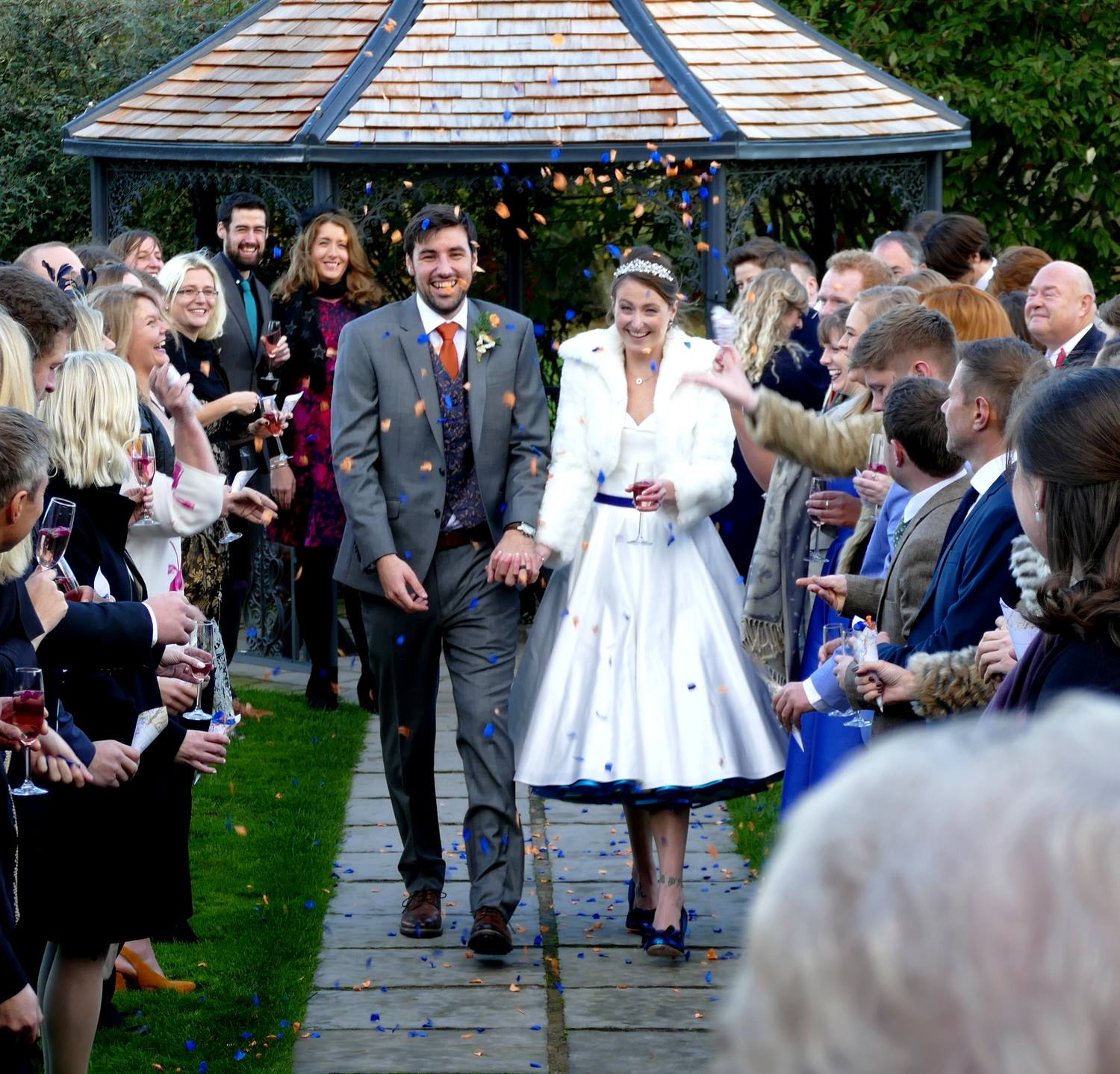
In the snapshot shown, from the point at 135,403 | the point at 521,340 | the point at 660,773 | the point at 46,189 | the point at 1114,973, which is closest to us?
the point at 1114,973

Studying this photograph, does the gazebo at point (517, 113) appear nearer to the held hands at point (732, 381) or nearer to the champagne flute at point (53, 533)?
the held hands at point (732, 381)

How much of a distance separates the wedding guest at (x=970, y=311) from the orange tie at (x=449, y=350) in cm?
161

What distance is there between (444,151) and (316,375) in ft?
6.72

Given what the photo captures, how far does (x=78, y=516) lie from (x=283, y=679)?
6.04 metres

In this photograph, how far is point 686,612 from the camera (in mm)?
6055

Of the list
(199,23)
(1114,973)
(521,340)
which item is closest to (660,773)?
(521,340)

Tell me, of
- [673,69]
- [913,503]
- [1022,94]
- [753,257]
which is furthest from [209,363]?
[1022,94]

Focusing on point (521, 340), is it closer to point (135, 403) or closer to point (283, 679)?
point (135, 403)

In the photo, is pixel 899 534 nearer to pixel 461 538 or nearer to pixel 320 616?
pixel 461 538

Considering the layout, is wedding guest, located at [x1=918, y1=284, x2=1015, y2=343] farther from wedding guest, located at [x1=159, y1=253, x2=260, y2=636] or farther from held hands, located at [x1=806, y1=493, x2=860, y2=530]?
wedding guest, located at [x1=159, y1=253, x2=260, y2=636]

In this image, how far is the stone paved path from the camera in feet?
16.2

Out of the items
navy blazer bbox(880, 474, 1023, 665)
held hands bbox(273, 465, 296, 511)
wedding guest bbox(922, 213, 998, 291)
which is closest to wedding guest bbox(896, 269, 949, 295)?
wedding guest bbox(922, 213, 998, 291)

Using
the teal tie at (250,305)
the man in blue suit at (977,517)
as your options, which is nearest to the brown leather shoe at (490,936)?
the man in blue suit at (977,517)

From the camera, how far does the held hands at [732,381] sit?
5672 mm
